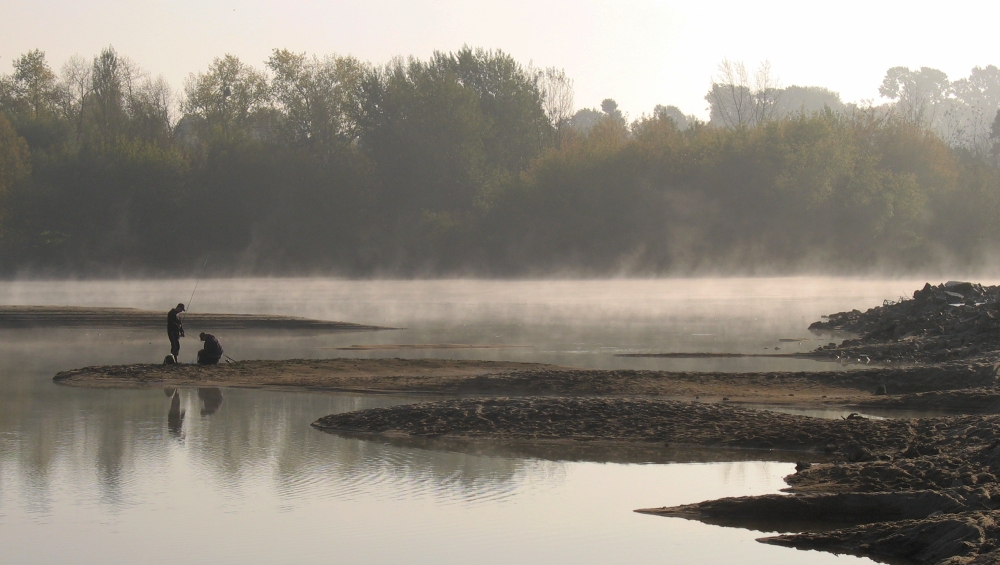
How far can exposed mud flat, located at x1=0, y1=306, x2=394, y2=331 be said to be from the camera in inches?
1435

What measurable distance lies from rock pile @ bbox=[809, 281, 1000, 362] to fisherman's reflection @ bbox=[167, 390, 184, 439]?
598 inches

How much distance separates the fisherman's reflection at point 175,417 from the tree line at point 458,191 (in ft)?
183

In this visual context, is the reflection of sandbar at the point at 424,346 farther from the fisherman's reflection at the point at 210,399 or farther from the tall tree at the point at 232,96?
the tall tree at the point at 232,96

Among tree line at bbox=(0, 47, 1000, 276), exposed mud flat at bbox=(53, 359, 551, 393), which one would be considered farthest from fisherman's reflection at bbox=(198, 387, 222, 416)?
tree line at bbox=(0, 47, 1000, 276)

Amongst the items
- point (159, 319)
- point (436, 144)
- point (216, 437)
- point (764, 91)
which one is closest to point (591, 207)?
point (436, 144)

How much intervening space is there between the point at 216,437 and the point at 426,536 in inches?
215

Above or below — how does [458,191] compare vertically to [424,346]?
above

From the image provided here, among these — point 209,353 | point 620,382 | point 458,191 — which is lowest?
point 620,382

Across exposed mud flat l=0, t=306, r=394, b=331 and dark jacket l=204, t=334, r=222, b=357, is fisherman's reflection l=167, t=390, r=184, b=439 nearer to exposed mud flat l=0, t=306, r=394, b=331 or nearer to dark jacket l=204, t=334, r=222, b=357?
dark jacket l=204, t=334, r=222, b=357

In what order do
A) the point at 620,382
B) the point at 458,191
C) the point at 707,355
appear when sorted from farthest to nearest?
the point at 458,191 → the point at 707,355 → the point at 620,382

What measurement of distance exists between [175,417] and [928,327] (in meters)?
20.4

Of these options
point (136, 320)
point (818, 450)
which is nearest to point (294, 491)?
point (818, 450)

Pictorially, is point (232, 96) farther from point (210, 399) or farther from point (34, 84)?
point (210, 399)

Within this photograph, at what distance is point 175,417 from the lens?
644 inches
